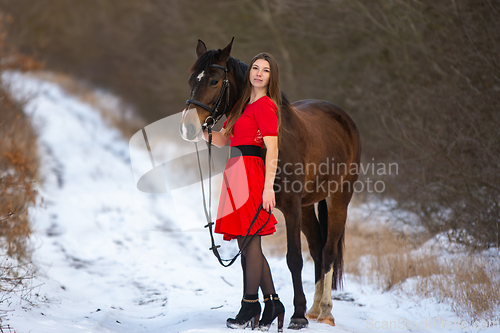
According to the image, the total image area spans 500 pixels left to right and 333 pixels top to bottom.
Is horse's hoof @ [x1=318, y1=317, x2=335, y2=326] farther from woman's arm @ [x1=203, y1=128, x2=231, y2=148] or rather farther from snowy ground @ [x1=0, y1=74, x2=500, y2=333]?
woman's arm @ [x1=203, y1=128, x2=231, y2=148]

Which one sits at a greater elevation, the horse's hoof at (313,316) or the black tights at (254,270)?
the black tights at (254,270)

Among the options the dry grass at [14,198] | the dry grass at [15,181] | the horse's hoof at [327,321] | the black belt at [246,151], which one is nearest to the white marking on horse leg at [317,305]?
the horse's hoof at [327,321]

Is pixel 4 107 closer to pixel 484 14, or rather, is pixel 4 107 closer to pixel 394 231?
pixel 394 231

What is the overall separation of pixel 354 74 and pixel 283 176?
6871mm

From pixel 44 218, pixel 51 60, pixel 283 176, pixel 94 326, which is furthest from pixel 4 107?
pixel 51 60

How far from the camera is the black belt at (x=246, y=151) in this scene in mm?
2908

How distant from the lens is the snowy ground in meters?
3.45

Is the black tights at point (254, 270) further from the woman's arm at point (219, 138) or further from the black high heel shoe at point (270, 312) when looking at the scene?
the woman's arm at point (219, 138)

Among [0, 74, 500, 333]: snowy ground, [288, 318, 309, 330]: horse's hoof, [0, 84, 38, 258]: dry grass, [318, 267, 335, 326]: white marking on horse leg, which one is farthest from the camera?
[0, 84, 38, 258]: dry grass

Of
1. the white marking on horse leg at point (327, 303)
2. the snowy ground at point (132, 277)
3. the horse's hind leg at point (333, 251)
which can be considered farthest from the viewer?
the horse's hind leg at point (333, 251)

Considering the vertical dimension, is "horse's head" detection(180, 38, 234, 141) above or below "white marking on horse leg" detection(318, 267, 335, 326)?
above

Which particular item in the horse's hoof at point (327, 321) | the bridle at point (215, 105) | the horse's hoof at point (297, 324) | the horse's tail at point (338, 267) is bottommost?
the horse's hoof at point (327, 321)

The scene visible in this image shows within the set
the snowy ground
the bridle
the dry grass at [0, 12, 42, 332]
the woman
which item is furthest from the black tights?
the dry grass at [0, 12, 42, 332]

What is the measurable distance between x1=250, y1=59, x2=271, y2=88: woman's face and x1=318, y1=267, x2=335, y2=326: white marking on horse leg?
196 centimetres
